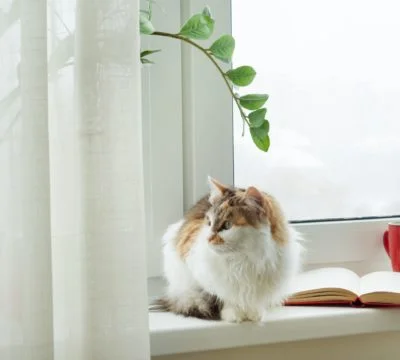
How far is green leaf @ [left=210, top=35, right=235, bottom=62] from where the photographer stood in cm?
103

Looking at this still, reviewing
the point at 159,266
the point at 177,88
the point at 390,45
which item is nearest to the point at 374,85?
the point at 390,45

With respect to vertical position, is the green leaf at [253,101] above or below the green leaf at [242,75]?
below

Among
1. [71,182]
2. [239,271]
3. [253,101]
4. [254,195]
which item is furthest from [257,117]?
[71,182]

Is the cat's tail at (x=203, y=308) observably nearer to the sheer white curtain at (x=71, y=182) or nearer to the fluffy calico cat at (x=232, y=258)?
the fluffy calico cat at (x=232, y=258)

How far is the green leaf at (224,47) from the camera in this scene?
103 centimetres

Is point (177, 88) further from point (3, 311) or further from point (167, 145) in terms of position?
point (3, 311)

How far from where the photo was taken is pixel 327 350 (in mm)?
1108

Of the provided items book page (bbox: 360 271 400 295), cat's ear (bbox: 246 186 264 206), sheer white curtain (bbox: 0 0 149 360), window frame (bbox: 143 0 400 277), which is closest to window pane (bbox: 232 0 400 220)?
window frame (bbox: 143 0 400 277)

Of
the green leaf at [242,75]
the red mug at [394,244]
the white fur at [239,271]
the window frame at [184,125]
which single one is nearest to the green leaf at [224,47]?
the green leaf at [242,75]

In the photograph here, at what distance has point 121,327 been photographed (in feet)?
2.65

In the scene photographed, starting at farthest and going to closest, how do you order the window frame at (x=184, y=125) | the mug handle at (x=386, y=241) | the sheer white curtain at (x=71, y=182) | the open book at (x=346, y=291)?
the mug handle at (x=386, y=241), the window frame at (x=184, y=125), the open book at (x=346, y=291), the sheer white curtain at (x=71, y=182)

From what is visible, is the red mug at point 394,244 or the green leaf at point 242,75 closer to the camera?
the green leaf at point 242,75

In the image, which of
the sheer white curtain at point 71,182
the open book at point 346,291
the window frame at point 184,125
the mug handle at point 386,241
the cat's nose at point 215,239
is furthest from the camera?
the mug handle at point 386,241

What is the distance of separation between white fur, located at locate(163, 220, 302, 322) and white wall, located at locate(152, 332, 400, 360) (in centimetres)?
8
